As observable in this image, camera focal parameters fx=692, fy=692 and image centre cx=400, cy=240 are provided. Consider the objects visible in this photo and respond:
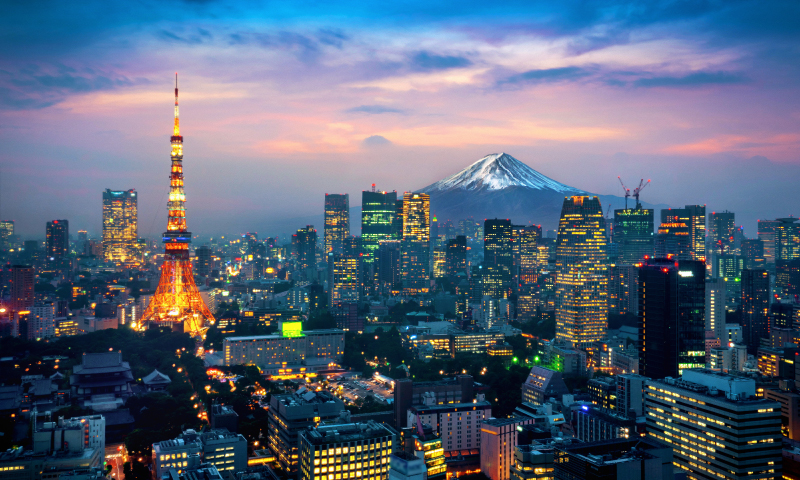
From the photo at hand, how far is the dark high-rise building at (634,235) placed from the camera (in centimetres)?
6391

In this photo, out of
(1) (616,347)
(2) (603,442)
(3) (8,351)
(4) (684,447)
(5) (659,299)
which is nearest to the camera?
(2) (603,442)

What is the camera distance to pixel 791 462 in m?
18.8

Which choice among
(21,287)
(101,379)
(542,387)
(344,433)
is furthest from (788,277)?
(21,287)

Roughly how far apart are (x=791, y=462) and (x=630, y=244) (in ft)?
155

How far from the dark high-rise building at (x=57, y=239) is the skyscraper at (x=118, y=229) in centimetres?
1040

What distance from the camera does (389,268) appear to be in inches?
2869

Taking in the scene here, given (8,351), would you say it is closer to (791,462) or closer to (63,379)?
(63,379)

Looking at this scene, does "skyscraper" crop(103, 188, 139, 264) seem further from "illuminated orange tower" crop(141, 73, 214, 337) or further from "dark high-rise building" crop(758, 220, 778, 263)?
"dark high-rise building" crop(758, 220, 778, 263)

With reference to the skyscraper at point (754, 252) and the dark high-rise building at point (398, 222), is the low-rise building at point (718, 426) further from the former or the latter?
the dark high-rise building at point (398, 222)

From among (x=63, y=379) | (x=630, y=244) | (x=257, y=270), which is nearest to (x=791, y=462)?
(x=63, y=379)

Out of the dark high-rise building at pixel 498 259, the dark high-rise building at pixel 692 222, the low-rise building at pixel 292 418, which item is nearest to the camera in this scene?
the low-rise building at pixel 292 418

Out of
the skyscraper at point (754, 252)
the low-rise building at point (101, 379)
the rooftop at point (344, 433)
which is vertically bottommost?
the low-rise building at point (101, 379)

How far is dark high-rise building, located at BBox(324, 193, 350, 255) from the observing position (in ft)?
294

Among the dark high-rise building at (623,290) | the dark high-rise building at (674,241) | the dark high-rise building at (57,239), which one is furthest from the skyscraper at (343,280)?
the dark high-rise building at (57,239)
